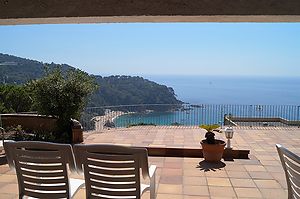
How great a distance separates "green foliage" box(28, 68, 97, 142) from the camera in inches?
260

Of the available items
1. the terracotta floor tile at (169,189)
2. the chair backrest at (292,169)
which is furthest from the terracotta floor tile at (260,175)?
the chair backrest at (292,169)

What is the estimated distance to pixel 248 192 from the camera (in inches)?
132

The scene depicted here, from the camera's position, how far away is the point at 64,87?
664 cm

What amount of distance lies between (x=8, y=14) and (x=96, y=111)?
23.4ft

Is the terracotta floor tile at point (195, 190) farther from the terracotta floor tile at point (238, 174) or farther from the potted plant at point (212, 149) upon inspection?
the potted plant at point (212, 149)

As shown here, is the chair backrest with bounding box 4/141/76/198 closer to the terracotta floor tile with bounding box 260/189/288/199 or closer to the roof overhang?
the roof overhang

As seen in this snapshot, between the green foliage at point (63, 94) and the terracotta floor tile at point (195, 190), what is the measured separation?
3995 millimetres

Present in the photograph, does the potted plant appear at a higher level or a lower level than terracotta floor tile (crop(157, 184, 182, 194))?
higher

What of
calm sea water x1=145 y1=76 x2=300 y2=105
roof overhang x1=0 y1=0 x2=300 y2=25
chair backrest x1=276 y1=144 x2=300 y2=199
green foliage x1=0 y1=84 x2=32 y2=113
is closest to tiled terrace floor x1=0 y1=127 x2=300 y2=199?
chair backrest x1=276 y1=144 x2=300 y2=199

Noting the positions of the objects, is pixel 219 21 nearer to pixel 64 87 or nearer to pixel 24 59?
pixel 64 87

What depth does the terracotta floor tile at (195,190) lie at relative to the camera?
330cm

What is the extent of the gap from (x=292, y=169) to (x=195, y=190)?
1.82m

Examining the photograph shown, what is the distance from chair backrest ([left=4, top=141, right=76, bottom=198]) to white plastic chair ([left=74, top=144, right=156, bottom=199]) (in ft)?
0.36

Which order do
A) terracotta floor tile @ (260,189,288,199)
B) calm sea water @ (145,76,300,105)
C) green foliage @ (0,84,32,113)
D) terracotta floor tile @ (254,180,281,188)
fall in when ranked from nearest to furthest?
1. terracotta floor tile @ (260,189,288,199)
2. terracotta floor tile @ (254,180,281,188)
3. green foliage @ (0,84,32,113)
4. calm sea water @ (145,76,300,105)
